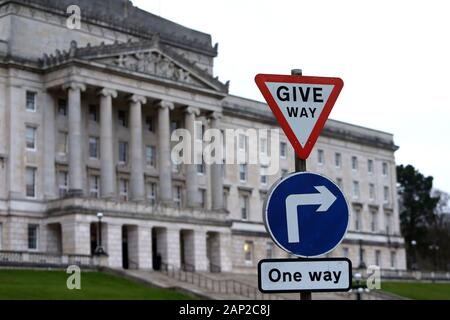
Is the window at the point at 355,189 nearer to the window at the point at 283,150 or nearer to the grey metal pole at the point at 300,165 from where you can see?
the window at the point at 283,150

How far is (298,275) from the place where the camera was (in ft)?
24.4

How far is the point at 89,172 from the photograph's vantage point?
80.8 meters

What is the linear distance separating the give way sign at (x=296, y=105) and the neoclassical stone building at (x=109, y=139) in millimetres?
61743

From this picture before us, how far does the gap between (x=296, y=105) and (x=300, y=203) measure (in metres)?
0.85

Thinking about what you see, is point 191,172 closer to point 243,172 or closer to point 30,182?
point 243,172

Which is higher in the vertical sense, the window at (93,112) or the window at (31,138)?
the window at (93,112)

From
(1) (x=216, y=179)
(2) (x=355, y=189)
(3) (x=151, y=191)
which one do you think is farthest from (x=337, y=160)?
(3) (x=151, y=191)

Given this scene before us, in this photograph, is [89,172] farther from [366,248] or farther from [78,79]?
[366,248]

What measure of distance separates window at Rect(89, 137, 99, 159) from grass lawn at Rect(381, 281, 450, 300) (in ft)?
86.4

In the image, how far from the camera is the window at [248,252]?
9557 centimetres

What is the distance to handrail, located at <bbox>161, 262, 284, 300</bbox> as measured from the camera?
68056 mm

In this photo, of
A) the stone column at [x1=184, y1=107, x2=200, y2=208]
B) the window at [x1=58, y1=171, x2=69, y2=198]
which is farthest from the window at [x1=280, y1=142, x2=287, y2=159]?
the window at [x1=58, y1=171, x2=69, y2=198]

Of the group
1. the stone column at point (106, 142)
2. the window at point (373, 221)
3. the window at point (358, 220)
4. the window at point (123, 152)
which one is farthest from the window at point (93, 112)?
the window at point (373, 221)
